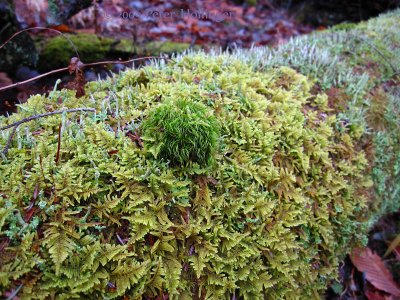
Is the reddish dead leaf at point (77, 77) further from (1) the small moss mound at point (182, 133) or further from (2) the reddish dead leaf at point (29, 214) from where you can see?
(2) the reddish dead leaf at point (29, 214)

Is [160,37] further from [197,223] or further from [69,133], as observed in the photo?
[197,223]

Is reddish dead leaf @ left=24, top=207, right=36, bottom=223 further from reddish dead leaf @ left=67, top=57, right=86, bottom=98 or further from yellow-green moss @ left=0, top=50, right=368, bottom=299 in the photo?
reddish dead leaf @ left=67, top=57, right=86, bottom=98

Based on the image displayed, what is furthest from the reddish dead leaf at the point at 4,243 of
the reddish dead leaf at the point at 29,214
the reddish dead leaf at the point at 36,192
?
the reddish dead leaf at the point at 36,192

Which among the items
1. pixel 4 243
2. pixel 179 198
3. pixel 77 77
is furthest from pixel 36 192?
pixel 77 77

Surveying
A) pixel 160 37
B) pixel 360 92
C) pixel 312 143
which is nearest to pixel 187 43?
pixel 160 37

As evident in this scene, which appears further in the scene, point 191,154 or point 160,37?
point 160,37

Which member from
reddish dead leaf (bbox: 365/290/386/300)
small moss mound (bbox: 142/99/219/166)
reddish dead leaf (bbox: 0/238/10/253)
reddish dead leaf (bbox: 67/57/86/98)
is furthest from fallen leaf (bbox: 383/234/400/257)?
reddish dead leaf (bbox: 0/238/10/253)

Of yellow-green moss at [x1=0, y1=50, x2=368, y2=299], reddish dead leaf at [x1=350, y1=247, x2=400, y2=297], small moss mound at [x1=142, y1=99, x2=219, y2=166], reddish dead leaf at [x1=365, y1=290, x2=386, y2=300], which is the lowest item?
reddish dead leaf at [x1=365, y1=290, x2=386, y2=300]
